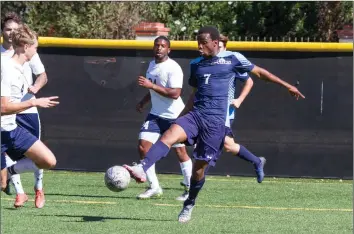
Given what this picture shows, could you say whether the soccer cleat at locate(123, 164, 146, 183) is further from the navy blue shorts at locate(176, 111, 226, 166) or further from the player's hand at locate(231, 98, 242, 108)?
the player's hand at locate(231, 98, 242, 108)

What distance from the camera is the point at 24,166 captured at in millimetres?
10836

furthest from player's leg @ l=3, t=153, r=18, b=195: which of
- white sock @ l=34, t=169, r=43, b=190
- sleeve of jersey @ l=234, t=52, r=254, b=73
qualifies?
sleeve of jersey @ l=234, t=52, r=254, b=73

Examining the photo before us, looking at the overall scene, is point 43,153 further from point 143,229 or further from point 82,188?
point 82,188

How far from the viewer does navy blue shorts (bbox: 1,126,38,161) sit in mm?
9992

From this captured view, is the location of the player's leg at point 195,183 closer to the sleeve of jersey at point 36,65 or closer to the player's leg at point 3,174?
the player's leg at point 3,174

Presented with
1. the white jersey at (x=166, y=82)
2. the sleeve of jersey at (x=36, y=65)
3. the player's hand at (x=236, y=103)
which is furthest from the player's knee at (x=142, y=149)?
the sleeve of jersey at (x=36, y=65)

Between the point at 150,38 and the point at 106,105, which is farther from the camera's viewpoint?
the point at 150,38

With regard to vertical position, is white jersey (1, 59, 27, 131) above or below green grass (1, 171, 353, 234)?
above

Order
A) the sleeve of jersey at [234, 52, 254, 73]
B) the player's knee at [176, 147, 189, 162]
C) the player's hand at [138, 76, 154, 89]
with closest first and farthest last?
the sleeve of jersey at [234, 52, 254, 73] < the player's hand at [138, 76, 154, 89] < the player's knee at [176, 147, 189, 162]

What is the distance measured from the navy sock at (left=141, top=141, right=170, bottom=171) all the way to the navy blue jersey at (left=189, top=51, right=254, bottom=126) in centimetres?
66

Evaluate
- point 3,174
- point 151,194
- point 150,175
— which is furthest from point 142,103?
point 3,174

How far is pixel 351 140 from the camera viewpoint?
15.5 m

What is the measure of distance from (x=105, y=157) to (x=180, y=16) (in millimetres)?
10316

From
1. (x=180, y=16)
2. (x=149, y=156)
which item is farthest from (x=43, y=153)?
(x=180, y=16)
